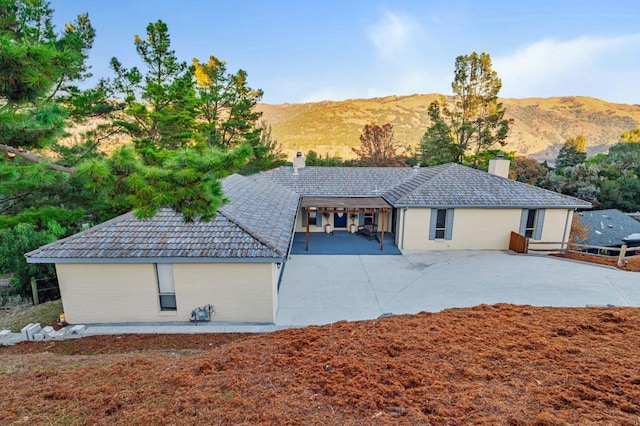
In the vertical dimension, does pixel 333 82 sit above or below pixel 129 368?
above

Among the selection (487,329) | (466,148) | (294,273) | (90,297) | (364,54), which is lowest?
(294,273)

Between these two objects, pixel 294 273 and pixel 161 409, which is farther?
pixel 294 273

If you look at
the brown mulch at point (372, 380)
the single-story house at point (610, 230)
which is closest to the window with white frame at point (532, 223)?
the single-story house at point (610, 230)

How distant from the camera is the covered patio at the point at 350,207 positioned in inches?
585

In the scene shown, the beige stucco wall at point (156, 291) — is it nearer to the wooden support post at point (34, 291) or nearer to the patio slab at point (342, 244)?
the wooden support post at point (34, 291)

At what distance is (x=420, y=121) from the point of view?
250 feet

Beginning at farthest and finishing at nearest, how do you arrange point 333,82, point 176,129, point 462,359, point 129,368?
point 333,82 → point 176,129 → point 129,368 → point 462,359

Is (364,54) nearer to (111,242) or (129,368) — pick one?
(111,242)

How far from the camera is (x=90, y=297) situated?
329 inches

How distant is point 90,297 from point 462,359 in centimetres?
912

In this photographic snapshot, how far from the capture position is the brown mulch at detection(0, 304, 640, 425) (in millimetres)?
3109

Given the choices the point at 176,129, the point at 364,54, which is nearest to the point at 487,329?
the point at 176,129

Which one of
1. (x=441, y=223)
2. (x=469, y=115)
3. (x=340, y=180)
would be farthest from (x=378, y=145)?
(x=441, y=223)

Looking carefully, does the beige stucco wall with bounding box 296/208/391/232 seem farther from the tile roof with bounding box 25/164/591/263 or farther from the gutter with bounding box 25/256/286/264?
the gutter with bounding box 25/256/286/264
